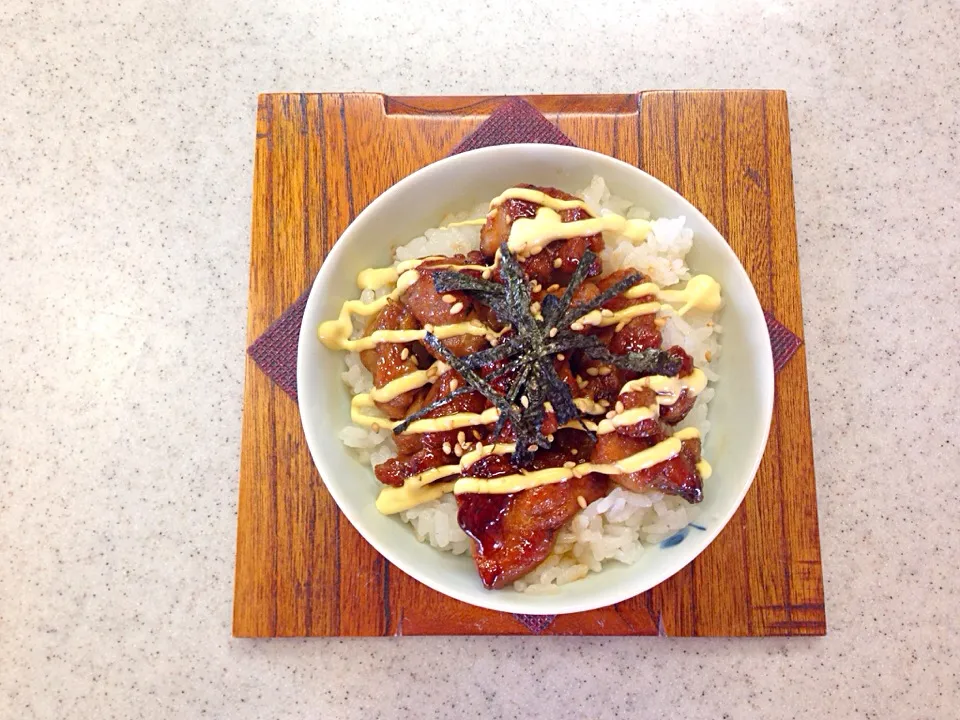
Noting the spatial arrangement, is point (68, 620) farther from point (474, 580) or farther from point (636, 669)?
point (636, 669)

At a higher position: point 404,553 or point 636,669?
point 404,553

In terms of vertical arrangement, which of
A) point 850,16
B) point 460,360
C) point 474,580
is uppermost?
point 850,16

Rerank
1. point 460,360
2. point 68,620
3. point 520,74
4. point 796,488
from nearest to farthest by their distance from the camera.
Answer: point 460,360, point 796,488, point 68,620, point 520,74

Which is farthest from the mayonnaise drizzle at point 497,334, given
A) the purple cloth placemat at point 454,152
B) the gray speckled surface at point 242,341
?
the gray speckled surface at point 242,341

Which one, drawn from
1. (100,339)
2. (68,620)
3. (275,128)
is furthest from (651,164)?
(68,620)

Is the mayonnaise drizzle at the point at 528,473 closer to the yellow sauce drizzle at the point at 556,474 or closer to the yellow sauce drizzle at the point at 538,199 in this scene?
the yellow sauce drizzle at the point at 556,474

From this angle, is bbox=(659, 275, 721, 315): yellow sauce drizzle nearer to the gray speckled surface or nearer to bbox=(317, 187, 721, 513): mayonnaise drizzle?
bbox=(317, 187, 721, 513): mayonnaise drizzle

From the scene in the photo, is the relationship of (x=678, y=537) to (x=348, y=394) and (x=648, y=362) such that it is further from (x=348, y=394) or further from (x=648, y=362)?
(x=348, y=394)

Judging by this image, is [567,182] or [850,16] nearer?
[567,182]
